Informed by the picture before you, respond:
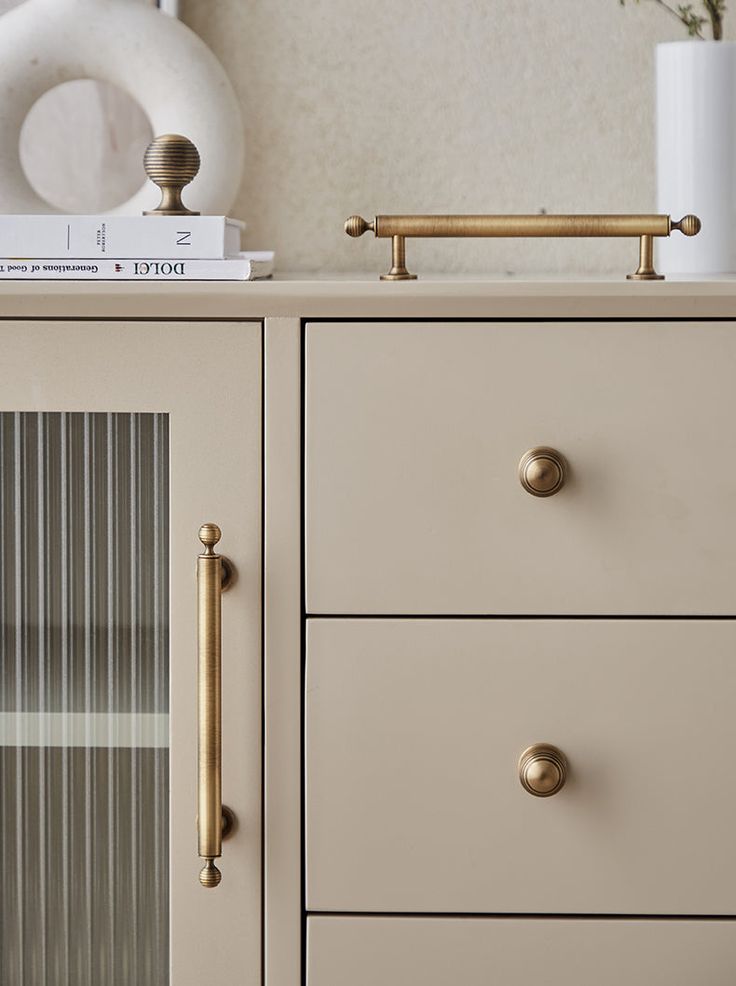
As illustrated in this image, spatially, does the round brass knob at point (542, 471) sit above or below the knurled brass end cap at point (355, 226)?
below

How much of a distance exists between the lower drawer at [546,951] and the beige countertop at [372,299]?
1.26 ft

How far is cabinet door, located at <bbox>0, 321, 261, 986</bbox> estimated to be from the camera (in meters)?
0.68

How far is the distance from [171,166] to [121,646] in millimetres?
326

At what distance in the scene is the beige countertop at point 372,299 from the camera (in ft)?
2.11

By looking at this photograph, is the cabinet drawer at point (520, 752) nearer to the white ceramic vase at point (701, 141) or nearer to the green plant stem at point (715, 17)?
the white ceramic vase at point (701, 141)

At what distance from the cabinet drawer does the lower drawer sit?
12 mm

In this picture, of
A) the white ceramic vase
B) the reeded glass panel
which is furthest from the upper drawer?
the white ceramic vase

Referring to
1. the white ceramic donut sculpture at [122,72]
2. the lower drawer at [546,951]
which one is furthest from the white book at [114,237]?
the lower drawer at [546,951]

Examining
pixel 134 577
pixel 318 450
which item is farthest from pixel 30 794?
pixel 318 450

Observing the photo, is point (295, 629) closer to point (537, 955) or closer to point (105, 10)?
point (537, 955)

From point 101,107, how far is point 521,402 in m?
0.58

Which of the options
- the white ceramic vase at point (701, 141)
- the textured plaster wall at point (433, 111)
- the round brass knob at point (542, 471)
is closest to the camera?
the round brass knob at point (542, 471)

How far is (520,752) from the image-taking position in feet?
2.20

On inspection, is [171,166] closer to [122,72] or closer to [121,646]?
[122,72]
